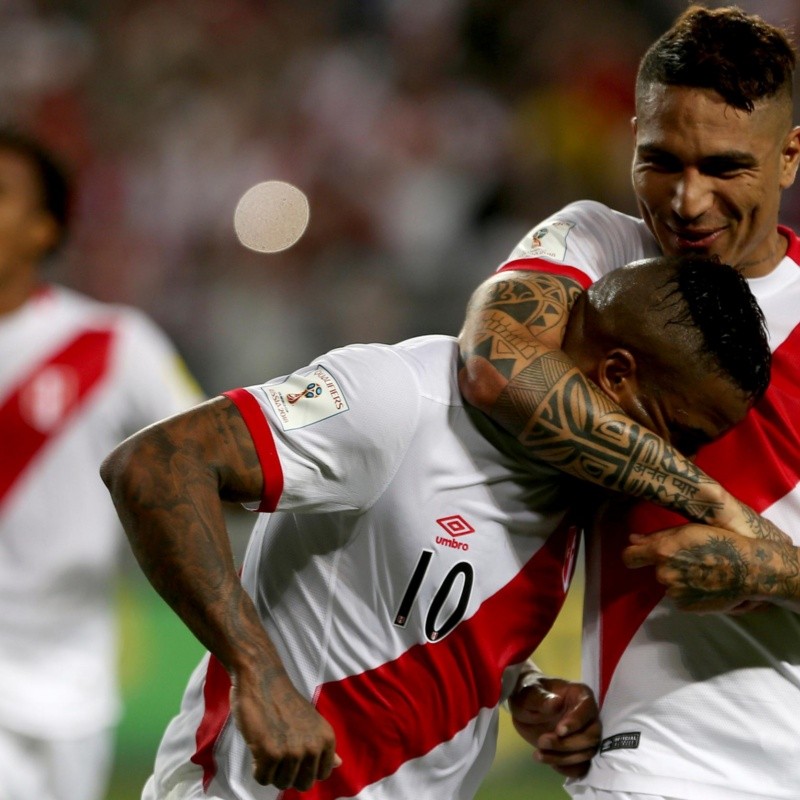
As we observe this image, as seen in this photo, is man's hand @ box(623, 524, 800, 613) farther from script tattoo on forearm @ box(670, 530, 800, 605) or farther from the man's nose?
the man's nose

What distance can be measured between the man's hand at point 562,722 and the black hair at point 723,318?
71 cm

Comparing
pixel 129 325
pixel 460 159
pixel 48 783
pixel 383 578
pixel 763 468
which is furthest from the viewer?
pixel 460 159

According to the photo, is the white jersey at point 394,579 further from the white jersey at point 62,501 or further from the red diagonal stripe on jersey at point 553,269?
the white jersey at point 62,501

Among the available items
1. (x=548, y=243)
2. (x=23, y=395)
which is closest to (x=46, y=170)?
(x=23, y=395)

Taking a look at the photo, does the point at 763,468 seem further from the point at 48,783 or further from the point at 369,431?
the point at 48,783

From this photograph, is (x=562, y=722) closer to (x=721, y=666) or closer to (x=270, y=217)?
(x=721, y=666)

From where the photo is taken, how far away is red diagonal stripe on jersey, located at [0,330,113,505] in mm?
3730

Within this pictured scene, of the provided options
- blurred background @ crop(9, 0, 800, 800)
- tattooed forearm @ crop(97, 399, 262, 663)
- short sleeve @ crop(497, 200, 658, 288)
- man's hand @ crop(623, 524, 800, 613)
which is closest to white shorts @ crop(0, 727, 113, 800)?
tattooed forearm @ crop(97, 399, 262, 663)

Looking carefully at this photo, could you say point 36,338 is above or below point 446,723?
above

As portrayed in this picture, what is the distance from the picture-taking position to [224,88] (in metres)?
8.14

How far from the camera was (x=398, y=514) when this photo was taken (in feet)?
7.26

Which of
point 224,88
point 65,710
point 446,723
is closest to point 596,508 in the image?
point 446,723

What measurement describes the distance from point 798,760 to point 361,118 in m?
6.05

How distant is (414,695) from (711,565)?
56 cm
